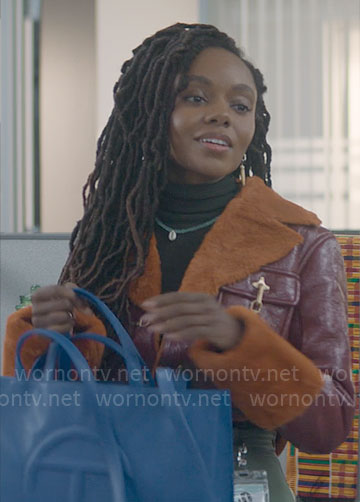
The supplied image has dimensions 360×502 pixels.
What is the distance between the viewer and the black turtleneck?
95 centimetres

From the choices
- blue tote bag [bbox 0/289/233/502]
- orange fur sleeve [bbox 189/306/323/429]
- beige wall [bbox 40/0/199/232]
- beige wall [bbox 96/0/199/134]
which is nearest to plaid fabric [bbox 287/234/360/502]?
orange fur sleeve [bbox 189/306/323/429]

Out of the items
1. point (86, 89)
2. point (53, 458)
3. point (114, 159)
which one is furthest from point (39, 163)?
point (53, 458)

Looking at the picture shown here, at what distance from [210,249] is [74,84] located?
329 cm

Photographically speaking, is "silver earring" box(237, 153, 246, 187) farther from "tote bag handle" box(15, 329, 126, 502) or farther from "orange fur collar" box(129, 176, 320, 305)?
"tote bag handle" box(15, 329, 126, 502)

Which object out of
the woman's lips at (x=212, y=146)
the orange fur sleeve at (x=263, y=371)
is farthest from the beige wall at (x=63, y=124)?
the orange fur sleeve at (x=263, y=371)

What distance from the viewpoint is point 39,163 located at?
13.3 feet

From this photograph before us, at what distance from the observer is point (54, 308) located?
81cm

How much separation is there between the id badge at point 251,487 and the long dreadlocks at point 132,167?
245 mm

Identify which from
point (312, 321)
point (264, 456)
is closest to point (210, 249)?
point (312, 321)

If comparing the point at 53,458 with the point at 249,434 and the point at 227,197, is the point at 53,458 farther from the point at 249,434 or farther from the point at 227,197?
the point at 227,197

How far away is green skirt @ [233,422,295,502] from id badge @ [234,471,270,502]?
0.06 ft

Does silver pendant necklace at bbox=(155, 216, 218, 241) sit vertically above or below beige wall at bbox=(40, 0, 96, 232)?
below

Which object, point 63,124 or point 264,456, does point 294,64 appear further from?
point 264,456

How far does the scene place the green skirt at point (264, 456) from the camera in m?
0.87
